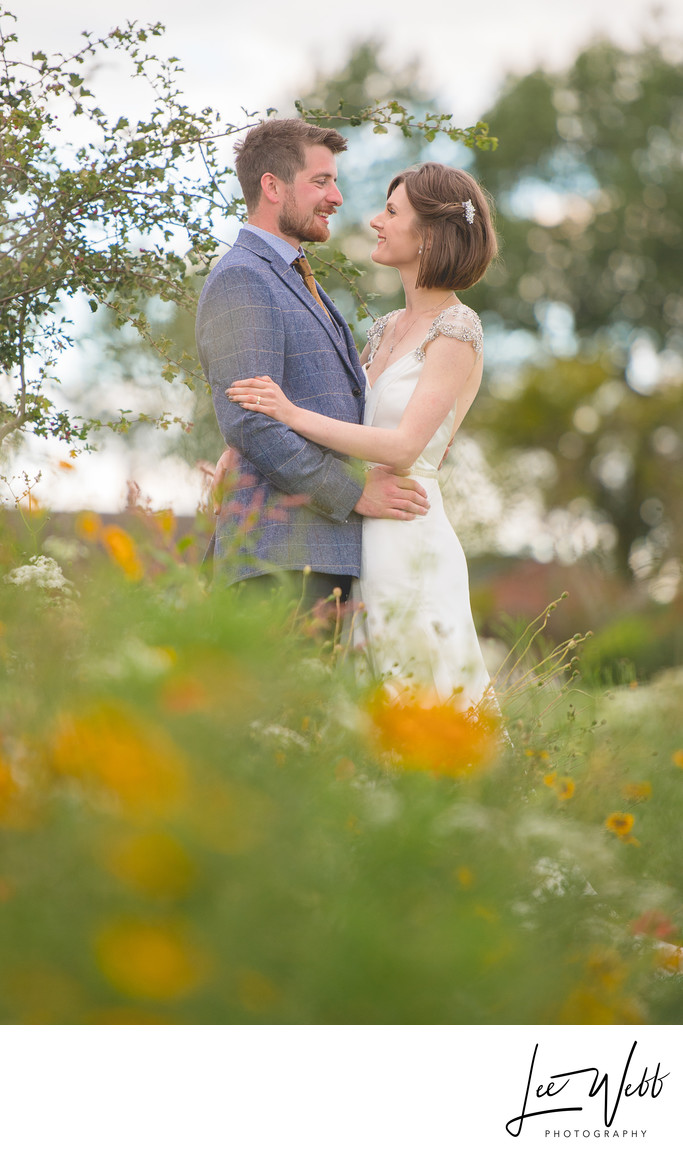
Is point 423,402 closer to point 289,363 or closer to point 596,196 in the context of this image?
Result: point 289,363

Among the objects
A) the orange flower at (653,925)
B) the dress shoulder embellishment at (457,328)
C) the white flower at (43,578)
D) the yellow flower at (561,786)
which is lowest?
the orange flower at (653,925)

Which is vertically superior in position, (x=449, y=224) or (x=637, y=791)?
(x=449, y=224)

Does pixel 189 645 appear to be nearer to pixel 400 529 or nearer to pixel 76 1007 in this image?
pixel 76 1007

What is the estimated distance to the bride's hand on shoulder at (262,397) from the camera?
9.35 feet

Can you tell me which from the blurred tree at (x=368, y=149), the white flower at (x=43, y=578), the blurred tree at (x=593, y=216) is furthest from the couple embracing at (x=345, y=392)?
the blurred tree at (x=593, y=216)

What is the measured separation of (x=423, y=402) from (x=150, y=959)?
7.16ft

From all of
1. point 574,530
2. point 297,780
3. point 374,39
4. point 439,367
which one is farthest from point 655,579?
point 297,780

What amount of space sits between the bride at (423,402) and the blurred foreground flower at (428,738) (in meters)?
0.75

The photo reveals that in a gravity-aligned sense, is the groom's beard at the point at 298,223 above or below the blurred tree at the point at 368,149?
below

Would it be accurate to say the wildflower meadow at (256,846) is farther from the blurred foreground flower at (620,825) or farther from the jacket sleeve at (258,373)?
the jacket sleeve at (258,373)

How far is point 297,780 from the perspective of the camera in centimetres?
163

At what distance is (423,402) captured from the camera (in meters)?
3.12

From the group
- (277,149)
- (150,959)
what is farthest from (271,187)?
(150,959)

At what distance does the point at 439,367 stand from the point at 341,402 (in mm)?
315
